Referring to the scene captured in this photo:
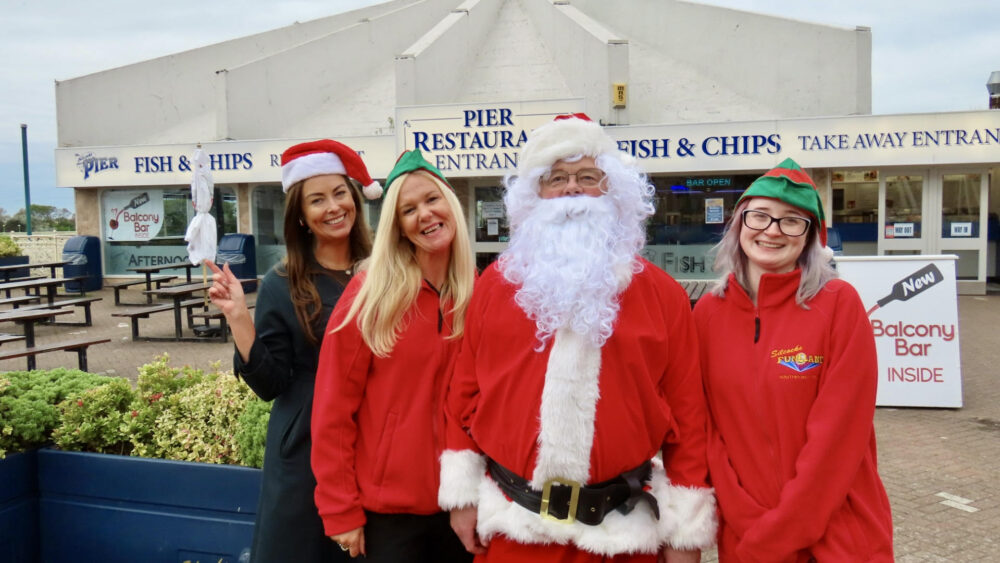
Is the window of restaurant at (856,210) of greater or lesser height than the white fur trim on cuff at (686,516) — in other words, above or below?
above

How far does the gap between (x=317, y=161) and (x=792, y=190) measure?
1.53 metres

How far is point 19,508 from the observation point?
3.01m

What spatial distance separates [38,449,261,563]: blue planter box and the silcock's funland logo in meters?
15.3

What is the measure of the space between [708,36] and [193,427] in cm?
1740

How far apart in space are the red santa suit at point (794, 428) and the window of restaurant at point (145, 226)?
52.6ft

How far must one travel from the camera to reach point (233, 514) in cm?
278

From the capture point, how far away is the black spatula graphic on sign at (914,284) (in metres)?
5.91

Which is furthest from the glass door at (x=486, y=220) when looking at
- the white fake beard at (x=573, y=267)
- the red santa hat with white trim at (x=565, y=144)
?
the white fake beard at (x=573, y=267)

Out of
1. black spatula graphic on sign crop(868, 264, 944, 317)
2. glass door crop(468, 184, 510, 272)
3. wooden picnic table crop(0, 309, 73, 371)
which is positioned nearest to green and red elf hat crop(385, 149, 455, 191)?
black spatula graphic on sign crop(868, 264, 944, 317)

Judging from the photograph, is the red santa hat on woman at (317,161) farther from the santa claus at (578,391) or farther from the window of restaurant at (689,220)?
the window of restaurant at (689,220)

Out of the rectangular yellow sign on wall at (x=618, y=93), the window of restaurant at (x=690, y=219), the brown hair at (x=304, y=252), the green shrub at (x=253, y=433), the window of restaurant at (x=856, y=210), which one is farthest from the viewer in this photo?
the rectangular yellow sign on wall at (x=618, y=93)

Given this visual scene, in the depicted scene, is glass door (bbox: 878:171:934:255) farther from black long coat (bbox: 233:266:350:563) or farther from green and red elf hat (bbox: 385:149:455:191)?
black long coat (bbox: 233:266:350:563)

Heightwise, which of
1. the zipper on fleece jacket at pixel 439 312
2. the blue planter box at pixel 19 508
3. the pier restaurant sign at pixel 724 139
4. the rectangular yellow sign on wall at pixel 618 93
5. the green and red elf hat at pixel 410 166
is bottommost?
the blue planter box at pixel 19 508

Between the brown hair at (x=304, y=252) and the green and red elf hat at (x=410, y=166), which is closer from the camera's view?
the green and red elf hat at (x=410, y=166)
